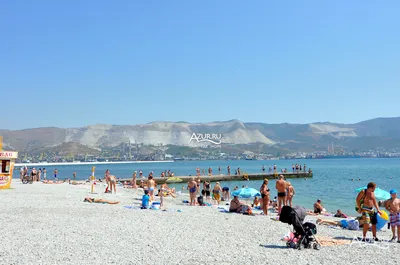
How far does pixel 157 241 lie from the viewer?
30.6 ft

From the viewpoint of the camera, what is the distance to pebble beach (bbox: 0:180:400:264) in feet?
25.3

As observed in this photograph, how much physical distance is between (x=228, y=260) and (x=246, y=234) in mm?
3025

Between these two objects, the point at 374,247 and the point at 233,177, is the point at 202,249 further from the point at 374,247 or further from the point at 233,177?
the point at 233,177

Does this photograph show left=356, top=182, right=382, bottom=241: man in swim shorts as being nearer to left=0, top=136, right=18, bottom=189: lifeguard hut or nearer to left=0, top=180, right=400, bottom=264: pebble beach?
left=0, top=180, right=400, bottom=264: pebble beach

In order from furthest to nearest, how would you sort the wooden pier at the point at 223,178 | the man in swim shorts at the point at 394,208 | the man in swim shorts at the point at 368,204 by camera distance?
the wooden pier at the point at 223,178 → the man in swim shorts at the point at 394,208 → the man in swim shorts at the point at 368,204

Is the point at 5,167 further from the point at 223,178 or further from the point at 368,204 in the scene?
the point at 223,178

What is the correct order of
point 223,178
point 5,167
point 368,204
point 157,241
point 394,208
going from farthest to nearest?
point 223,178 < point 5,167 < point 394,208 < point 368,204 < point 157,241

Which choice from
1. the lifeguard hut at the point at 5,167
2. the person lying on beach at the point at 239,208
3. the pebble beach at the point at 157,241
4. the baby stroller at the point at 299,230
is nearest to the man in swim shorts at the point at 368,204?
the pebble beach at the point at 157,241

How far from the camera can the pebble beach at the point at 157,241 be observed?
25.3 feet

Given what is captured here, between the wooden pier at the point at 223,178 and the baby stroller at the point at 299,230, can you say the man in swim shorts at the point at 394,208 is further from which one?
the wooden pier at the point at 223,178

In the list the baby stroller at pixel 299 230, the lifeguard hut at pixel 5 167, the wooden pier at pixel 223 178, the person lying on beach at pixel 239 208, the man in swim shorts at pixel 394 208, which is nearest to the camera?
the baby stroller at pixel 299 230

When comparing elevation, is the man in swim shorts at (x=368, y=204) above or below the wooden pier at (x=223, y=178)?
above

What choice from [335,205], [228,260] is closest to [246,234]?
[228,260]

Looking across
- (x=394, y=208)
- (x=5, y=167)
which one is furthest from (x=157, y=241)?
(x=5, y=167)
